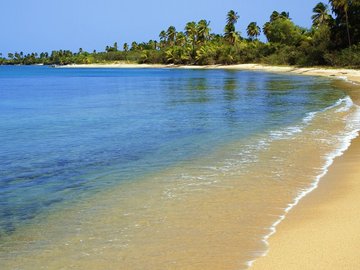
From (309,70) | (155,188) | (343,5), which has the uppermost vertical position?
(343,5)

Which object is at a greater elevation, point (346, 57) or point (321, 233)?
point (346, 57)

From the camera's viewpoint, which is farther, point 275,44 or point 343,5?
point 275,44

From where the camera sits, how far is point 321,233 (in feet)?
18.4

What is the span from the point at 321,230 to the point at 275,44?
9405cm

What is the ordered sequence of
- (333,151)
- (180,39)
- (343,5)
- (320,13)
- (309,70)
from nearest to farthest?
(333,151)
(343,5)
(309,70)
(320,13)
(180,39)

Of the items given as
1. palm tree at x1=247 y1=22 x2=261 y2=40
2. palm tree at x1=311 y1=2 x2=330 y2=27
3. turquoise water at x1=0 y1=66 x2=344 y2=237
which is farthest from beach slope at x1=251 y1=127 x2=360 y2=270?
palm tree at x1=247 y1=22 x2=261 y2=40

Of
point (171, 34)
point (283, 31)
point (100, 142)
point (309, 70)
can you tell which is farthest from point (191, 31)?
point (100, 142)

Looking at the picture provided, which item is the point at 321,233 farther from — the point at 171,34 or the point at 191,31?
the point at 171,34

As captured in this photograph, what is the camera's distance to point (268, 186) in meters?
8.14

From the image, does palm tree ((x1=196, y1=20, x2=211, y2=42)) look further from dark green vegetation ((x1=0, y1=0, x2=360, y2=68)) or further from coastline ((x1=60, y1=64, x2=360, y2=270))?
coastline ((x1=60, y1=64, x2=360, y2=270))

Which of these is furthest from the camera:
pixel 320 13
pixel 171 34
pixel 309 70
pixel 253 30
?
pixel 171 34

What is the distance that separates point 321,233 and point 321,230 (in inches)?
4.9

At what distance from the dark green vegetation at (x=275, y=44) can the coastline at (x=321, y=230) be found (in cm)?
5730

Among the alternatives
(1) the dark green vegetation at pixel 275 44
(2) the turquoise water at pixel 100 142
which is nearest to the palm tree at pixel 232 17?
(1) the dark green vegetation at pixel 275 44
